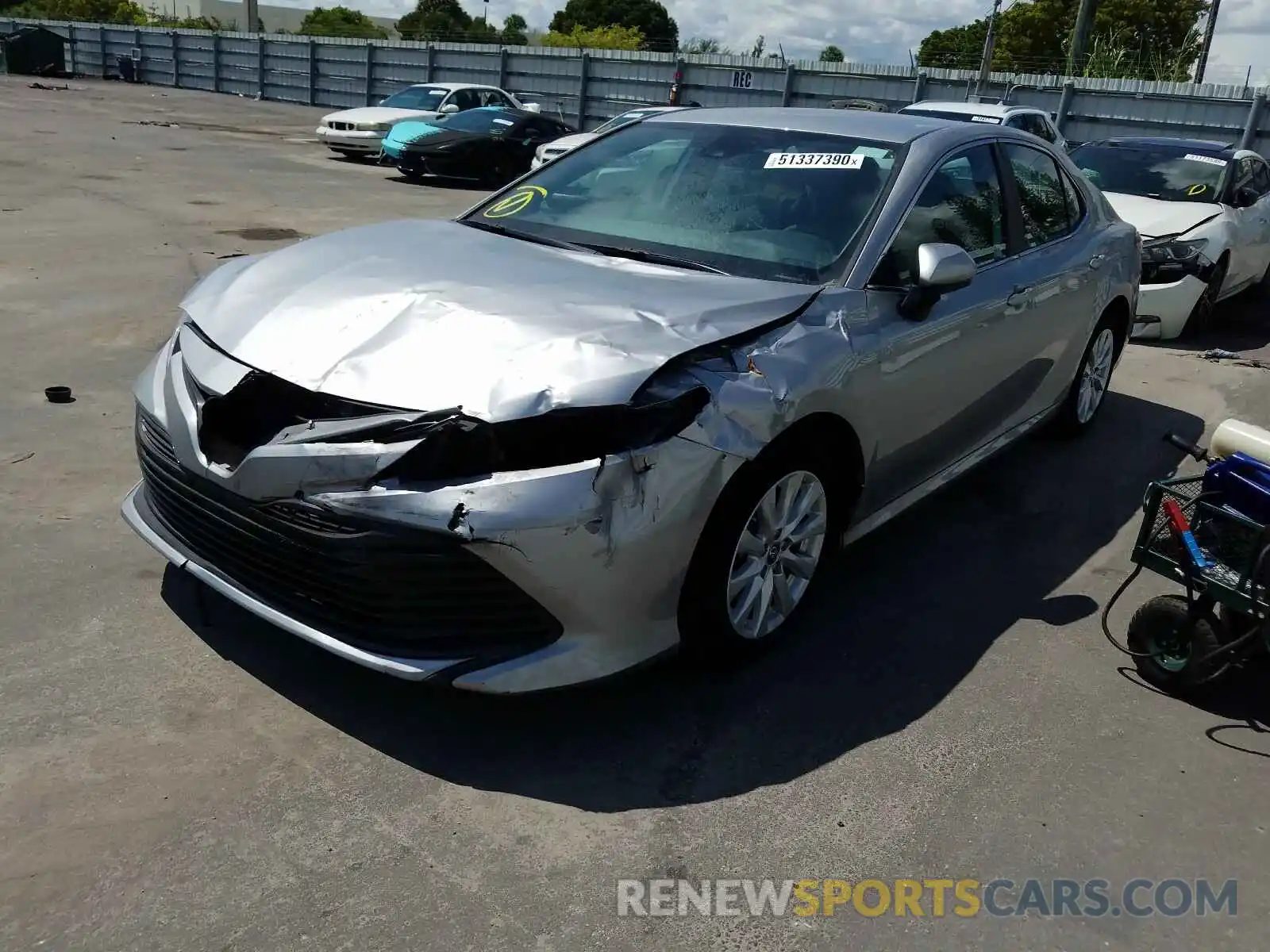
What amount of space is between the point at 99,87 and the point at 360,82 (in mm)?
10511

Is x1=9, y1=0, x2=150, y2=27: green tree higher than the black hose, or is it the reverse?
x1=9, y1=0, x2=150, y2=27: green tree

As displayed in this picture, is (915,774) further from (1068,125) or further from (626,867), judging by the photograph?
(1068,125)

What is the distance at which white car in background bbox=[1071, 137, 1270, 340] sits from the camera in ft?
27.8

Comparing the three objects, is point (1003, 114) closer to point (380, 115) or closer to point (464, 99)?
point (464, 99)

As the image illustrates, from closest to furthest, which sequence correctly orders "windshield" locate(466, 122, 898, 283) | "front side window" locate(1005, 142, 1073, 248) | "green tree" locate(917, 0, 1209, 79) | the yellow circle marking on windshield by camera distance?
"windshield" locate(466, 122, 898, 283), the yellow circle marking on windshield, "front side window" locate(1005, 142, 1073, 248), "green tree" locate(917, 0, 1209, 79)

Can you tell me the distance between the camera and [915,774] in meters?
3.06

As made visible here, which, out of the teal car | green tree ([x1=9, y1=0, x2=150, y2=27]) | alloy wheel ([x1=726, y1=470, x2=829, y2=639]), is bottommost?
alloy wheel ([x1=726, y1=470, x2=829, y2=639])

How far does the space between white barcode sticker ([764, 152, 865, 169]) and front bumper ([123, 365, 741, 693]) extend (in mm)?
1542

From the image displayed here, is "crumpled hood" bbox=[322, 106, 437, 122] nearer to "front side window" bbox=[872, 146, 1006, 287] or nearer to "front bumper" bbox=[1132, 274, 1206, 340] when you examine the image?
"front bumper" bbox=[1132, 274, 1206, 340]

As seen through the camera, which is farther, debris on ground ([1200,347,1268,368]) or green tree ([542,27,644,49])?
green tree ([542,27,644,49])

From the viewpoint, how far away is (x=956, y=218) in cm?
423

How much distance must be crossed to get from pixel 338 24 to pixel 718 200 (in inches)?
3287

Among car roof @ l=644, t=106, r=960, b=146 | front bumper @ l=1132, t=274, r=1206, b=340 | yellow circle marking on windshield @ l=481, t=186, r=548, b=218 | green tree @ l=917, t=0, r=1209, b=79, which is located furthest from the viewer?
green tree @ l=917, t=0, r=1209, b=79
